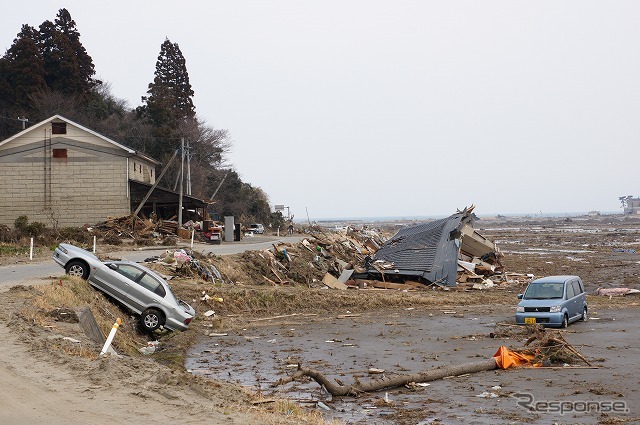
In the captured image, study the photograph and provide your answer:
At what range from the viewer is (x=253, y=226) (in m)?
74.7

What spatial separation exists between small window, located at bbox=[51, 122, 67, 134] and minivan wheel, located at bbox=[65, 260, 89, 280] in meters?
27.4

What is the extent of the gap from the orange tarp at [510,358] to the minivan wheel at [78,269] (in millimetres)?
11748

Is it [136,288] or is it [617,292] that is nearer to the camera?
[136,288]

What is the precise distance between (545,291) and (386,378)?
10.6 m

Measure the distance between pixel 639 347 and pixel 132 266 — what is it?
43.4 ft

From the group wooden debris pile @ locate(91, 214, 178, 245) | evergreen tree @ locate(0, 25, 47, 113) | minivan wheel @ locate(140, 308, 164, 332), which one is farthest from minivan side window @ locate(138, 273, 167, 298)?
evergreen tree @ locate(0, 25, 47, 113)

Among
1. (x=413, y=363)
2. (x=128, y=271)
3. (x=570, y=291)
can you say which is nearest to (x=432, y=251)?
(x=570, y=291)

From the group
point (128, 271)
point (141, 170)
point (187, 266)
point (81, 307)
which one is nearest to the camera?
point (81, 307)

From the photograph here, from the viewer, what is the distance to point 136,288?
19.7 meters

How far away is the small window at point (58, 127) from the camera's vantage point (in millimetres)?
45466

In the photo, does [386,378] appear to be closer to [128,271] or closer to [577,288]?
[128,271]

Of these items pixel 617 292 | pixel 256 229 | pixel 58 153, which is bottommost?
pixel 617 292

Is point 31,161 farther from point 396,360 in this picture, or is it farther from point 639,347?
point 639,347

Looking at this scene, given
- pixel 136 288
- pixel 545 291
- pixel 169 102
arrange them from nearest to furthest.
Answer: pixel 136 288 < pixel 545 291 < pixel 169 102
